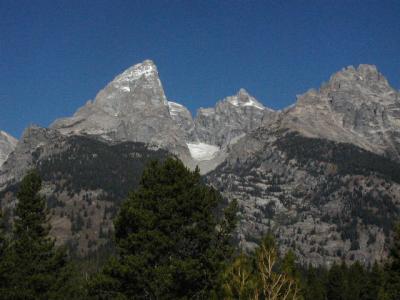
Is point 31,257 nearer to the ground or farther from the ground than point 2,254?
nearer to the ground

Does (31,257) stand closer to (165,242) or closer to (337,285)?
(165,242)

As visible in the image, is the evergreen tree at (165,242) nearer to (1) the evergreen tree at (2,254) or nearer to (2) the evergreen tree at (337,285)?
(1) the evergreen tree at (2,254)

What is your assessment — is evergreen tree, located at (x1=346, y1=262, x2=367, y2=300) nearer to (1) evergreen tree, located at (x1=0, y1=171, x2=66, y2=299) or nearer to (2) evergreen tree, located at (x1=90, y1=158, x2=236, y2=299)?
(1) evergreen tree, located at (x1=0, y1=171, x2=66, y2=299)

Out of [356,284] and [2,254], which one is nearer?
[2,254]

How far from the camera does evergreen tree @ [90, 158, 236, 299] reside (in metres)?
39.4

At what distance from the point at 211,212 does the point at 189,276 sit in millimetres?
5475

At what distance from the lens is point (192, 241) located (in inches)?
1636

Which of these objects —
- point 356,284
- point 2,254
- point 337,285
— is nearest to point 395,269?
point 2,254

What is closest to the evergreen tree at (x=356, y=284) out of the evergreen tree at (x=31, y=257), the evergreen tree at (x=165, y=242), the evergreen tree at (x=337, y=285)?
the evergreen tree at (x=337, y=285)

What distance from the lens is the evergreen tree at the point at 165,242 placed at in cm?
3941

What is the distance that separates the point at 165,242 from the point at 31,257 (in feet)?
59.2

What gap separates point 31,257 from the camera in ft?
172

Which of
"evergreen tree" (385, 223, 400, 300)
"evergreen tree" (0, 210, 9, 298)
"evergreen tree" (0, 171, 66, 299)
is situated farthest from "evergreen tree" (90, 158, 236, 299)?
"evergreen tree" (385, 223, 400, 300)

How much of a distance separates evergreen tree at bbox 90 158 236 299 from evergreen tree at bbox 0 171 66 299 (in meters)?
11.6
